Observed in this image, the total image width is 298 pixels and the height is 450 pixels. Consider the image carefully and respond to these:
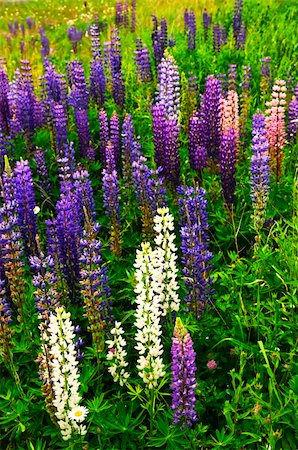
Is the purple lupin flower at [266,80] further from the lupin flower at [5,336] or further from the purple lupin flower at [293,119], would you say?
the lupin flower at [5,336]

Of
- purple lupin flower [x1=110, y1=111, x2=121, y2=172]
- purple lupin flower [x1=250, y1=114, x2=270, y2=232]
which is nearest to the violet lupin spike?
purple lupin flower [x1=250, y1=114, x2=270, y2=232]

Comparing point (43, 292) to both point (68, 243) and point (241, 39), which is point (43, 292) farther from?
point (241, 39)

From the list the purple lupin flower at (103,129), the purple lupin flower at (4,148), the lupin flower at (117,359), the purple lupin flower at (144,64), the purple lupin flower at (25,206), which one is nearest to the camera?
the lupin flower at (117,359)

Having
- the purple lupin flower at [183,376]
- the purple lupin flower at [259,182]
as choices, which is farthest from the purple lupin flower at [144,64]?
the purple lupin flower at [183,376]

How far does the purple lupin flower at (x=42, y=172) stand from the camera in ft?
16.0

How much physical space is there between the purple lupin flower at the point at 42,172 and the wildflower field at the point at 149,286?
13 mm

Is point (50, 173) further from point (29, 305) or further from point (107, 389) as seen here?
point (107, 389)

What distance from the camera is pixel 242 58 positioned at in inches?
305

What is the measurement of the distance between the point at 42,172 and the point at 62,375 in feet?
8.47

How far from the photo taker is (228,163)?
4273mm

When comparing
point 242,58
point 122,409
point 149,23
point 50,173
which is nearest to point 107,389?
point 122,409

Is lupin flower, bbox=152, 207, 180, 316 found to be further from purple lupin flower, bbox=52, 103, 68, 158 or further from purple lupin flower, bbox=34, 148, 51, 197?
purple lupin flower, bbox=52, 103, 68, 158

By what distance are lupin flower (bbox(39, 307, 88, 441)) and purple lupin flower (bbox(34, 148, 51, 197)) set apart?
2250 millimetres

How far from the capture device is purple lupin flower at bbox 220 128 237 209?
424cm
